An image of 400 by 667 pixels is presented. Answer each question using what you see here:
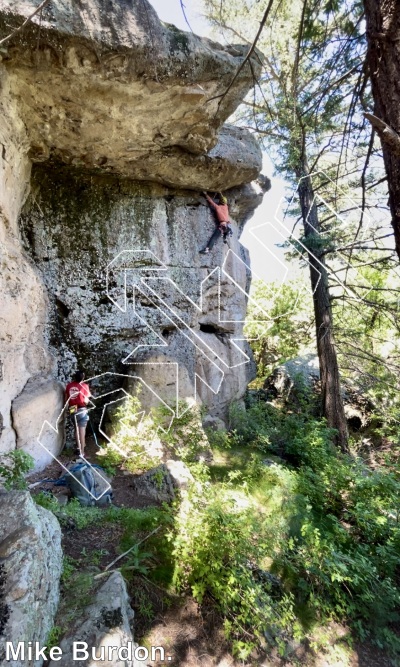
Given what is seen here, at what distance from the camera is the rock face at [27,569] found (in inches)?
92.9

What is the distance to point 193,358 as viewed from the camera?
866cm

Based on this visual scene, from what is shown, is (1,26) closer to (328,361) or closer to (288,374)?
(328,361)

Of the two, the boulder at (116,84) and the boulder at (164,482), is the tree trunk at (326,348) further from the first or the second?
the boulder at (164,482)

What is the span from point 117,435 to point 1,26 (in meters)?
6.26

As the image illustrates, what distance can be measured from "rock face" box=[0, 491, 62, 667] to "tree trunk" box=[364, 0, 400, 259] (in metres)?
3.36

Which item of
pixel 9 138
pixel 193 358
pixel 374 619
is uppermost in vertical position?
pixel 9 138

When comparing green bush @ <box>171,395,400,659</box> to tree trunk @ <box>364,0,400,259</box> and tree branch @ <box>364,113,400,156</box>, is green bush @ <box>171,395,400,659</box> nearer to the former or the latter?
tree trunk @ <box>364,0,400,259</box>

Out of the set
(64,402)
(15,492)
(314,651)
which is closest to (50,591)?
(15,492)

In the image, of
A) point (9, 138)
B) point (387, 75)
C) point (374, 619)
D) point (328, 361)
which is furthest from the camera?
point (328, 361)

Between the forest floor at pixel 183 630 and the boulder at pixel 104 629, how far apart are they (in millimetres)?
320

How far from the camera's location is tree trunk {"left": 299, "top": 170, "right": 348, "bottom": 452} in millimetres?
8391

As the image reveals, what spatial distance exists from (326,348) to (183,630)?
6.57 m

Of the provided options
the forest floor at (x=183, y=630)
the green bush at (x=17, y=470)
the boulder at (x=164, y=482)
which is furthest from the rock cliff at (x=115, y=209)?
the forest floor at (x=183, y=630)

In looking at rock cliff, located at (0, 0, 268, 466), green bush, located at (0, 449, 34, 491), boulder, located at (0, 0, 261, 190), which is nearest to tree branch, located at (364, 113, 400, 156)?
boulder, located at (0, 0, 261, 190)
